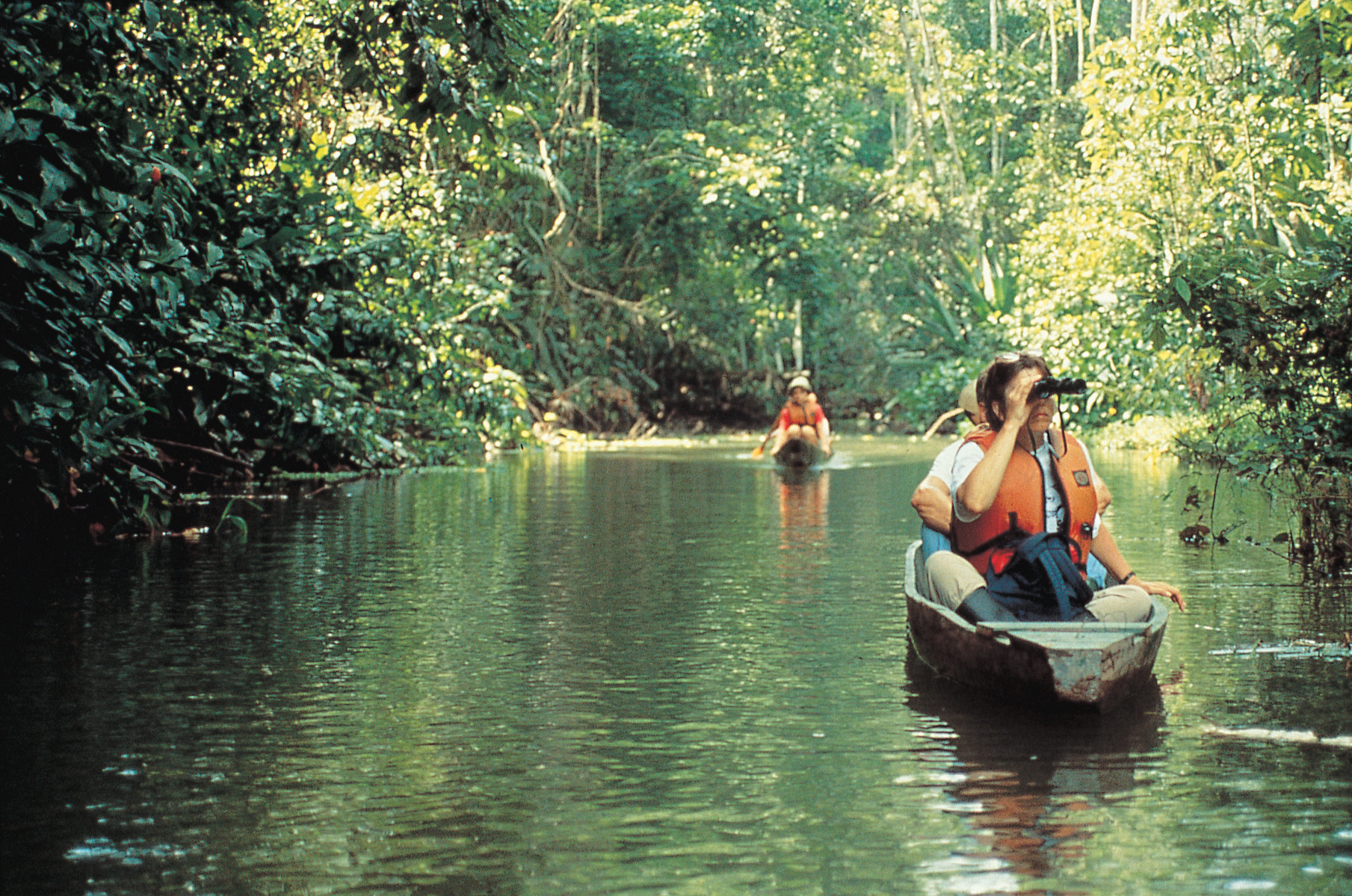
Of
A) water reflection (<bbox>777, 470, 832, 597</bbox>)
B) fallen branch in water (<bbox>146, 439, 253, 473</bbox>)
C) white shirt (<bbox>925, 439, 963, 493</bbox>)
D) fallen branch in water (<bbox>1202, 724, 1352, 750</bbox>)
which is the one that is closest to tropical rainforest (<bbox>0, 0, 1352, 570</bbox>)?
fallen branch in water (<bbox>146, 439, 253, 473</bbox>)

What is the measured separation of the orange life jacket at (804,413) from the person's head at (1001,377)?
18609mm

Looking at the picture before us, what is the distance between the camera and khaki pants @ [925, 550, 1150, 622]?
701 cm

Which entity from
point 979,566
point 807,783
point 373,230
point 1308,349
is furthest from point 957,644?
point 373,230

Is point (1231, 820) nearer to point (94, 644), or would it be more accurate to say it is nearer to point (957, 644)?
point (957, 644)

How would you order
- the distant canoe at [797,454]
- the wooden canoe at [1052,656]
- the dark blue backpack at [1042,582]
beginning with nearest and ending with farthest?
1. the wooden canoe at [1052,656]
2. the dark blue backpack at [1042,582]
3. the distant canoe at [797,454]

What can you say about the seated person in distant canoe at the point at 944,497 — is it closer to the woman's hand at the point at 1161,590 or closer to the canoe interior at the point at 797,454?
the woman's hand at the point at 1161,590

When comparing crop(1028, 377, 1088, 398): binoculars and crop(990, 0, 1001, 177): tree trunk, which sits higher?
crop(990, 0, 1001, 177): tree trunk

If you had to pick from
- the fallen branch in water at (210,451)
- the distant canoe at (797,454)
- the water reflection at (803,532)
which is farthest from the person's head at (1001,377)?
the distant canoe at (797,454)

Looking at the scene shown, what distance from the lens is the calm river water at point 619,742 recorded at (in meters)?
4.75

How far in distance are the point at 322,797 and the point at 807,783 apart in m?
1.48

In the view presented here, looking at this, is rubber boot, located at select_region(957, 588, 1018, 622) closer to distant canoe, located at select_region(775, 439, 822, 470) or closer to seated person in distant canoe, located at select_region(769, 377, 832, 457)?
distant canoe, located at select_region(775, 439, 822, 470)

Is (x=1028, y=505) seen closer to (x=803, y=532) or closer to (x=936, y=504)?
(x=936, y=504)

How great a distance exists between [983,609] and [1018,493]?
506 millimetres

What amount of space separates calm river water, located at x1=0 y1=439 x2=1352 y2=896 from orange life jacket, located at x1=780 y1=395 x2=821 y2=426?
14.0 meters
